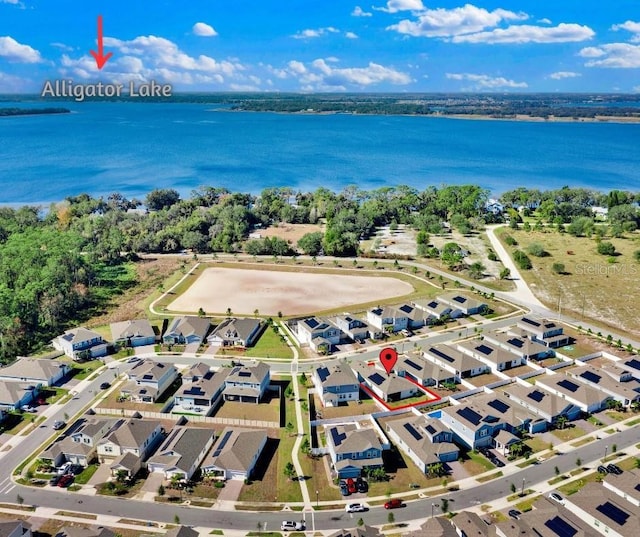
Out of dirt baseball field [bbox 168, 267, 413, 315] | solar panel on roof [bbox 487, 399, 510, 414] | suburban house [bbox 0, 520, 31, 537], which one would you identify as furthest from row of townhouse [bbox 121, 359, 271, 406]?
solar panel on roof [bbox 487, 399, 510, 414]

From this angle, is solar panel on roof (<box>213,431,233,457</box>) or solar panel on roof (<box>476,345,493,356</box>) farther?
solar panel on roof (<box>476,345,493,356</box>)

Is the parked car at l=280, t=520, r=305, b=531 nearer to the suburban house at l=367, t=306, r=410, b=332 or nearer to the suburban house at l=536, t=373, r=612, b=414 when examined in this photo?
the suburban house at l=536, t=373, r=612, b=414

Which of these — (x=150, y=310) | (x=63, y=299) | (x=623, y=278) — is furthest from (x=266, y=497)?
(x=623, y=278)

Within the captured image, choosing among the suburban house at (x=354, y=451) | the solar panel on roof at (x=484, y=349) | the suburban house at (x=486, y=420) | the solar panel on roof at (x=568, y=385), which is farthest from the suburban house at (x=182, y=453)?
the solar panel on roof at (x=568, y=385)

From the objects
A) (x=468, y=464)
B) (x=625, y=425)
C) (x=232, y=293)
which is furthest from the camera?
(x=232, y=293)

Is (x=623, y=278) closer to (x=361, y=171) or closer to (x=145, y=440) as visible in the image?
(x=145, y=440)

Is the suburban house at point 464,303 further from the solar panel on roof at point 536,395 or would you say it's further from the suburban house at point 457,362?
the solar panel on roof at point 536,395

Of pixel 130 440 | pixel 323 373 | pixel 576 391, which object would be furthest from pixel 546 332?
pixel 130 440
